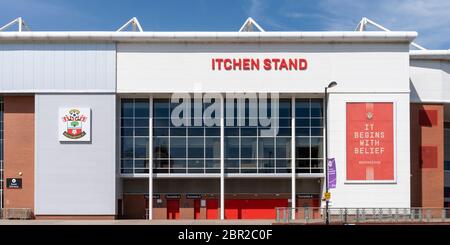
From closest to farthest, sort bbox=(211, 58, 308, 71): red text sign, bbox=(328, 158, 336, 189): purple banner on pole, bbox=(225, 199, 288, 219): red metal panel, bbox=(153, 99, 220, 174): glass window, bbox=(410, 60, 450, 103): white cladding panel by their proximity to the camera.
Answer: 1. bbox=(328, 158, 336, 189): purple banner on pole
2. bbox=(211, 58, 308, 71): red text sign
3. bbox=(153, 99, 220, 174): glass window
4. bbox=(225, 199, 288, 219): red metal panel
5. bbox=(410, 60, 450, 103): white cladding panel

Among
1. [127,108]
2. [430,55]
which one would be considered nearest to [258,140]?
[127,108]

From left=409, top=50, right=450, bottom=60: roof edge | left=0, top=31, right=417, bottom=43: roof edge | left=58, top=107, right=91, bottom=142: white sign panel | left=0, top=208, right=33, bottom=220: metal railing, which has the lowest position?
left=0, top=208, right=33, bottom=220: metal railing

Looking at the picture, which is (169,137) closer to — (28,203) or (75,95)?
(75,95)

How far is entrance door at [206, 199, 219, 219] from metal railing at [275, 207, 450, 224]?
944 centimetres

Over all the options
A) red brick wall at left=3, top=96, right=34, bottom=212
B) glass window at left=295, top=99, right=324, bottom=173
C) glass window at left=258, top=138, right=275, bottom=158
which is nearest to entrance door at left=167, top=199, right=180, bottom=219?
glass window at left=258, top=138, right=275, bottom=158

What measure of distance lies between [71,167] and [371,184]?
72.1 feet

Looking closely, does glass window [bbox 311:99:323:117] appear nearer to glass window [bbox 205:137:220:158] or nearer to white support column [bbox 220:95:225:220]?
white support column [bbox 220:95:225:220]

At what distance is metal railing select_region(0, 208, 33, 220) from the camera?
1662 inches

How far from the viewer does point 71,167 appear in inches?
1671

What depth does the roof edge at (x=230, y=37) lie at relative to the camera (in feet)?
140

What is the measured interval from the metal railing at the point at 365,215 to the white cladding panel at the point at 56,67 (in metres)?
16.5

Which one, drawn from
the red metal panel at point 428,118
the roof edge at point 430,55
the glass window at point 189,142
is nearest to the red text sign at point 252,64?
the glass window at point 189,142
